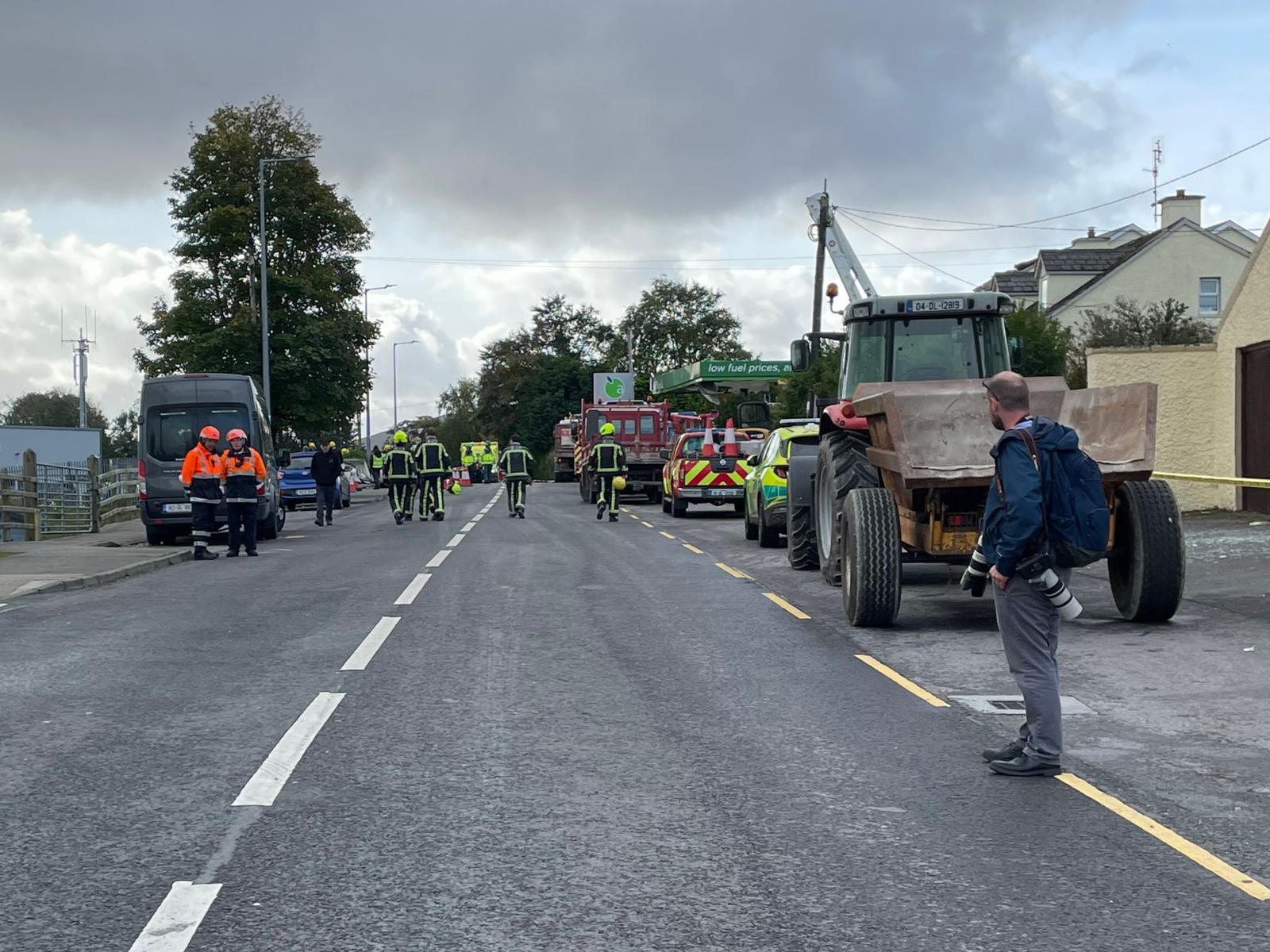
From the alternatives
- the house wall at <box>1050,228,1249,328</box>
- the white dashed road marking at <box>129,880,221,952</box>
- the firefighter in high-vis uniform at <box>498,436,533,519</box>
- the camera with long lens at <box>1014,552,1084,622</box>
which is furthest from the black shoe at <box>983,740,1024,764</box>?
the house wall at <box>1050,228,1249,328</box>

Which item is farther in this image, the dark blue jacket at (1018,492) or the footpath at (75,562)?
the footpath at (75,562)

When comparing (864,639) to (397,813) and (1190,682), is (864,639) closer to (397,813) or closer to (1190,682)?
(1190,682)

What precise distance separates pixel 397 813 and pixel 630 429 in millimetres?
34504

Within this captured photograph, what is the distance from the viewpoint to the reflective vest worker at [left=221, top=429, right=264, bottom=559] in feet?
68.1

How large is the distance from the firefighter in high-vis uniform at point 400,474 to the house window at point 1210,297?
120ft

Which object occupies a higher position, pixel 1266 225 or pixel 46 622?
pixel 1266 225

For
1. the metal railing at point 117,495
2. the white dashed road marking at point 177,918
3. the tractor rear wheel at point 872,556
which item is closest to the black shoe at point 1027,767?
the white dashed road marking at point 177,918

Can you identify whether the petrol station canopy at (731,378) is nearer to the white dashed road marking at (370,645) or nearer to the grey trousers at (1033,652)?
the white dashed road marking at (370,645)

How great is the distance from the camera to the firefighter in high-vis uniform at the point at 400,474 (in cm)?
2933

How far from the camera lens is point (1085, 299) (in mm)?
55531

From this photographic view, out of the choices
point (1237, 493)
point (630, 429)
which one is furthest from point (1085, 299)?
point (1237, 493)

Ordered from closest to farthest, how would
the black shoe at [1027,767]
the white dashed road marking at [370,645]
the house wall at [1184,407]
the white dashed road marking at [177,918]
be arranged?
the white dashed road marking at [177,918], the black shoe at [1027,767], the white dashed road marking at [370,645], the house wall at [1184,407]

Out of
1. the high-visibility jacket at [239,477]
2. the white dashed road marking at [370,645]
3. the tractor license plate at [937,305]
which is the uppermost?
the tractor license plate at [937,305]

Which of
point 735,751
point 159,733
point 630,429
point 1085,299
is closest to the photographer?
point 735,751
